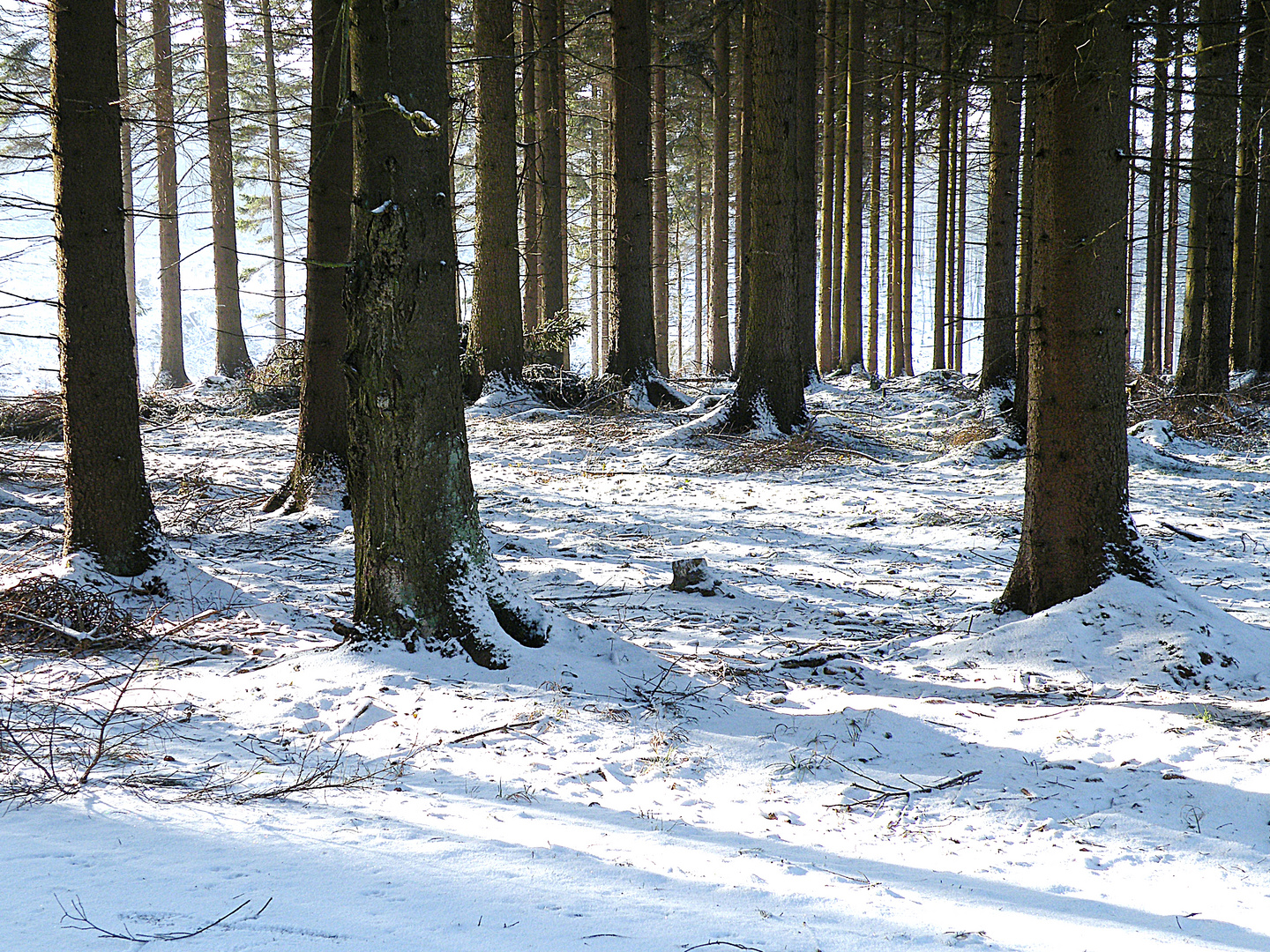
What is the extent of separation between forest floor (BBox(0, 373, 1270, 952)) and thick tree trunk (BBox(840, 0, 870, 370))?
12.3 m

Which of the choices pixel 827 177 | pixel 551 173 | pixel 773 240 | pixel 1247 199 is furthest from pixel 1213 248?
pixel 551 173

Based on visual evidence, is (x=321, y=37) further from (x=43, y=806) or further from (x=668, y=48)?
(x=668, y=48)

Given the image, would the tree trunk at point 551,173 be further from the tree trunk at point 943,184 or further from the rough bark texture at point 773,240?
the tree trunk at point 943,184

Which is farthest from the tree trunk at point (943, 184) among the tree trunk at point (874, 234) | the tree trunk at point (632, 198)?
the tree trunk at point (632, 198)

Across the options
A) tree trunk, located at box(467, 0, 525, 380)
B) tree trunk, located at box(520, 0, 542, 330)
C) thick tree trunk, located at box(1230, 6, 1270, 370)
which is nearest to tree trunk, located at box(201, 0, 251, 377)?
tree trunk, located at box(520, 0, 542, 330)

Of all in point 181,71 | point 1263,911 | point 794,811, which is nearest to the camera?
point 1263,911

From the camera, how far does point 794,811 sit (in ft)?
10.2

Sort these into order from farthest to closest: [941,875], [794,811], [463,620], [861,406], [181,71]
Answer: [181,71] < [861,406] < [463,620] < [794,811] < [941,875]

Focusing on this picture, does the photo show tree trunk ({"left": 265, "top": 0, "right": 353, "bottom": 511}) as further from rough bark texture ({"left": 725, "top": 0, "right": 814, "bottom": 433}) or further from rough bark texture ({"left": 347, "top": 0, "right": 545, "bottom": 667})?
rough bark texture ({"left": 725, "top": 0, "right": 814, "bottom": 433})

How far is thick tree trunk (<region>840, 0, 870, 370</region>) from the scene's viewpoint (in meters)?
16.5

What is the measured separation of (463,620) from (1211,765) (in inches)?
128

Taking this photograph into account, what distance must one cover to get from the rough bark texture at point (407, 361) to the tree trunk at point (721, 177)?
12693 mm

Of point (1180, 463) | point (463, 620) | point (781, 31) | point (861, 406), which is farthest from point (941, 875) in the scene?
point (861, 406)

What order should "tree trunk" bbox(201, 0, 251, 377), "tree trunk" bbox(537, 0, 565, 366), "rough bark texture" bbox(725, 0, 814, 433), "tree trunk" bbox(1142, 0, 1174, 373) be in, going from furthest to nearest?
"tree trunk" bbox(201, 0, 251, 377) < "tree trunk" bbox(537, 0, 565, 366) < "tree trunk" bbox(1142, 0, 1174, 373) < "rough bark texture" bbox(725, 0, 814, 433)
